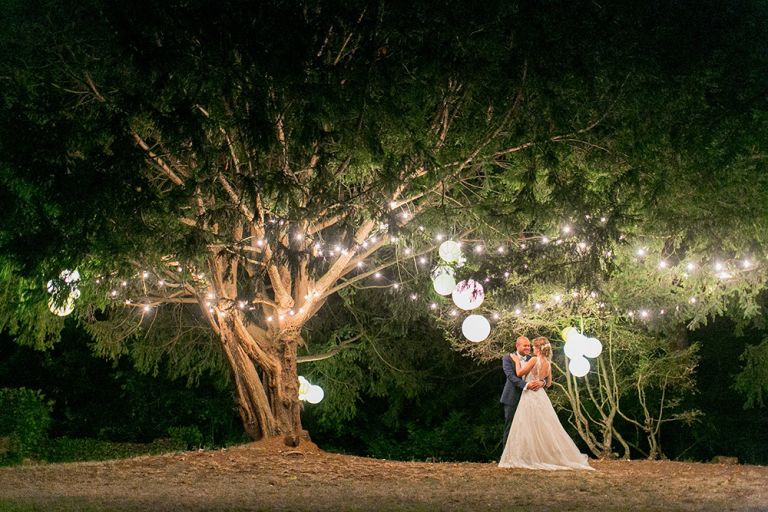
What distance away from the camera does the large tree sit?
9734 mm

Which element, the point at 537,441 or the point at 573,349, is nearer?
the point at 537,441

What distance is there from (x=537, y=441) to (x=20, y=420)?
9586mm

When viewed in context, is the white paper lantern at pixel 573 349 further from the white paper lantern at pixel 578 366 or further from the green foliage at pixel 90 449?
the green foliage at pixel 90 449

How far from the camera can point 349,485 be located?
30.9 ft

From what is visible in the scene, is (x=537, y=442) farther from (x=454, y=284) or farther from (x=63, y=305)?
(x=63, y=305)

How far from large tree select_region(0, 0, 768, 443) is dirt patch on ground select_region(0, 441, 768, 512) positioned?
208 cm

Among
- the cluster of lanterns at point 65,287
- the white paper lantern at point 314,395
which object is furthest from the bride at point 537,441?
the white paper lantern at point 314,395

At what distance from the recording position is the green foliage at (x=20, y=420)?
16266 mm

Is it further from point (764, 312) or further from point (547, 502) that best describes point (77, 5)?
point (764, 312)

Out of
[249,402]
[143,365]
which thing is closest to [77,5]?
[249,402]

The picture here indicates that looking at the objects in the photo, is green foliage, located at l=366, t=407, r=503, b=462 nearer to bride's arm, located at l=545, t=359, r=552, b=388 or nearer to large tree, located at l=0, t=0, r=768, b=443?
bride's arm, located at l=545, t=359, r=552, b=388

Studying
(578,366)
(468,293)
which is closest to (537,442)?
(468,293)

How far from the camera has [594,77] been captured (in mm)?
10586

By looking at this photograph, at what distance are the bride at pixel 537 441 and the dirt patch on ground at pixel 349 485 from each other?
0.34 meters
